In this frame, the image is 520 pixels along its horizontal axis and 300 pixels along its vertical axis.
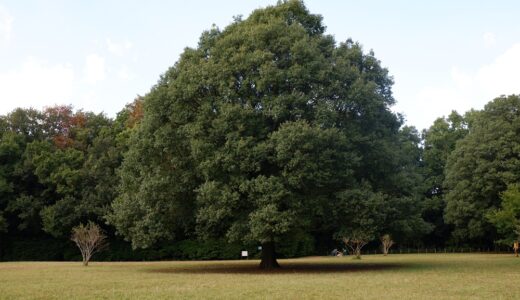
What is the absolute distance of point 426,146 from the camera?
65375 mm

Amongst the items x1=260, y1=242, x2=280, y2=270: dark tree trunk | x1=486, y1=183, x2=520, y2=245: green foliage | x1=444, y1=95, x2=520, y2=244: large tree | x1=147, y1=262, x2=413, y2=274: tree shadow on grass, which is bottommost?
x1=147, y1=262, x2=413, y2=274: tree shadow on grass

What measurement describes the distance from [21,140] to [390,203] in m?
34.6

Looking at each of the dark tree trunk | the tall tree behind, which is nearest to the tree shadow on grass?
the dark tree trunk

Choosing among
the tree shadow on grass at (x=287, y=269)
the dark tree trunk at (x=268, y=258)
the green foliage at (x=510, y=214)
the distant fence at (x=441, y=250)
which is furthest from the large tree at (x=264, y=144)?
the distant fence at (x=441, y=250)

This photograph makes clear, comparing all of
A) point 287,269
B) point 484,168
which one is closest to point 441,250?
point 484,168

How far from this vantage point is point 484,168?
5000cm

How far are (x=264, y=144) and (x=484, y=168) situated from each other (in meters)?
32.4

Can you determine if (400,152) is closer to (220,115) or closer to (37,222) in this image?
(220,115)

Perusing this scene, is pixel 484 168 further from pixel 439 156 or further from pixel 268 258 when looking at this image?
pixel 268 258

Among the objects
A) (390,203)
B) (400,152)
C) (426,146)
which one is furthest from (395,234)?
(426,146)

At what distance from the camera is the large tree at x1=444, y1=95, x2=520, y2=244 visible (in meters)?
49.2

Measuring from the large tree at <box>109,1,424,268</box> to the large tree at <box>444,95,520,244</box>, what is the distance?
23929mm

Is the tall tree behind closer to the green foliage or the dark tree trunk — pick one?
the green foliage

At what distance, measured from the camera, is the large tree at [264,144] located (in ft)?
79.9
